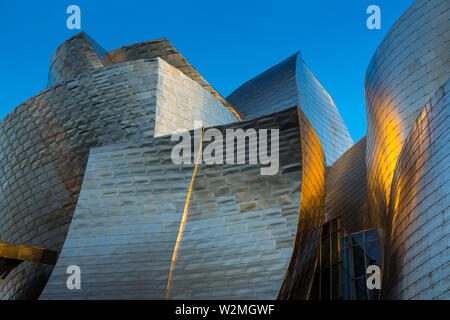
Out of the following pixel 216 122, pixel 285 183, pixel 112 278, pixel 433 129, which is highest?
pixel 216 122

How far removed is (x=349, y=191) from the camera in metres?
17.4

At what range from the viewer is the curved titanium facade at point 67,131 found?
1333cm

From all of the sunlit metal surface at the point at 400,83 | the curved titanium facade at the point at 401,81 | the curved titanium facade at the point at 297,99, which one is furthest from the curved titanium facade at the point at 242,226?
the curved titanium facade at the point at 297,99

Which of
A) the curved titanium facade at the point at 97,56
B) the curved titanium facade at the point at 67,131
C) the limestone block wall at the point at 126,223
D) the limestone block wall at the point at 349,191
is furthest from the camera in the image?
the curved titanium facade at the point at 97,56

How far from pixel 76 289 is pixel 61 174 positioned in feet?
11.6

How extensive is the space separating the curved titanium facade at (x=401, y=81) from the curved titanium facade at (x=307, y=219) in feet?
5.73

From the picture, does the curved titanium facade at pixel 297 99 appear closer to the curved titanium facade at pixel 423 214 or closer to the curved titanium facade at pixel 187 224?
the curved titanium facade at pixel 187 224

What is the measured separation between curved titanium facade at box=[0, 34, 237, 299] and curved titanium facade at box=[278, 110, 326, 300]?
9.42 ft

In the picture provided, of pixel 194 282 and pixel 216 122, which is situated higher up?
pixel 216 122

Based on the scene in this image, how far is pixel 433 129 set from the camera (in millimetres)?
10648

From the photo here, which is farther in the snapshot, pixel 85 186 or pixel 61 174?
pixel 61 174
